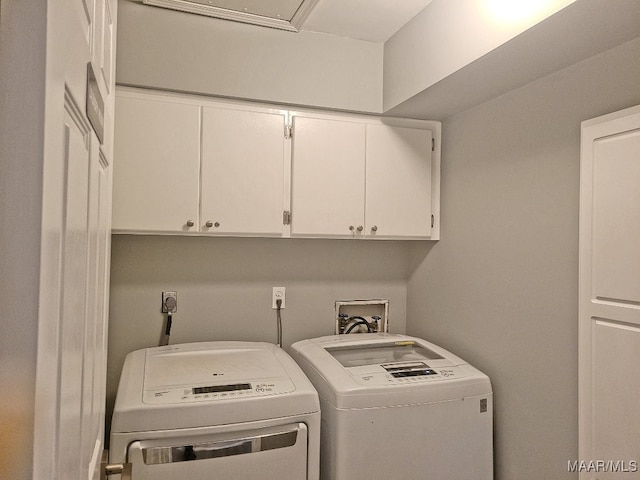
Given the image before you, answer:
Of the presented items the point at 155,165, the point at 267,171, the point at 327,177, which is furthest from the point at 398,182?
the point at 155,165

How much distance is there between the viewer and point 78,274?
536 millimetres

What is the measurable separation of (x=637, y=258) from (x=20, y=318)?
1540 mm

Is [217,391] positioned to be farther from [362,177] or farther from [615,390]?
[615,390]

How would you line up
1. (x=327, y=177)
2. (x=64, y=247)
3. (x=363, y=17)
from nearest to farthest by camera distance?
(x=64, y=247) < (x=363, y=17) < (x=327, y=177)

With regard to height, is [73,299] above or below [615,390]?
above

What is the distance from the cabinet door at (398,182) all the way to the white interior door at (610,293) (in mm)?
864

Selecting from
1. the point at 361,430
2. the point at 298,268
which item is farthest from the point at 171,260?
the point at 361,430

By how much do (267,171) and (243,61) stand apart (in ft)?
1.66

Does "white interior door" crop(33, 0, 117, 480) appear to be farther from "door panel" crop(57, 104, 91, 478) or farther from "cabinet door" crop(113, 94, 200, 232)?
"cabinet door" crop(113, 94, 200, 232)

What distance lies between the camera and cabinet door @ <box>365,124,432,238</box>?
7.24 ft

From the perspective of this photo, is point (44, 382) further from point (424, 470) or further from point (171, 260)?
point (171, 260)

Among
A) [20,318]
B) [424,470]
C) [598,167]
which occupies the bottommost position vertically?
[424,470]

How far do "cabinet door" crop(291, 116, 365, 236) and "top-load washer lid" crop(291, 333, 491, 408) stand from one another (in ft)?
1.87

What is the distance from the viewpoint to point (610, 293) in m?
1.41
